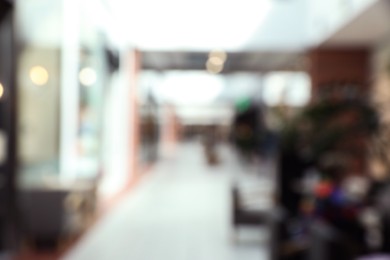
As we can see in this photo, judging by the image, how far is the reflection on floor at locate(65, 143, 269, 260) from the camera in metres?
6.29

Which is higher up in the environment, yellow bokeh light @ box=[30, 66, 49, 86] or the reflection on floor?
yellow bokeh light @ box=[30, 66, 49, 86]

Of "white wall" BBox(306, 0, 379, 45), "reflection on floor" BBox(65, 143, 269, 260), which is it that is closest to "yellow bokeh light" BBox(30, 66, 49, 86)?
"reflection on floor" BBox(65, 143, 269, 260)

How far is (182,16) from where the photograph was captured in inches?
425

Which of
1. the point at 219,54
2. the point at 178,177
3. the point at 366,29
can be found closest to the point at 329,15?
Answer: the point at 366,29

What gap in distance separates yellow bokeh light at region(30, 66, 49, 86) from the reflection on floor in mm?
1787

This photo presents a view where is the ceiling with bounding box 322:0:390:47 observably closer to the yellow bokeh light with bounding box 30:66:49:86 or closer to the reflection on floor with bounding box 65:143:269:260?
the reflection on floor with bounding box 65:143:269:260

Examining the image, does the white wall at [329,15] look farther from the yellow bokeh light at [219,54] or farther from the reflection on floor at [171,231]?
the reflection on floor at [171,231]

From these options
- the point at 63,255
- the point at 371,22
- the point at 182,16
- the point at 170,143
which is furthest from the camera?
the point at 170,143

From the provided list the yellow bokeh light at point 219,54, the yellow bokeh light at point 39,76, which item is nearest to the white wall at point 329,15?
the yellow bokeh light at point 219,54

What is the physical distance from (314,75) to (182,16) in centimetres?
328

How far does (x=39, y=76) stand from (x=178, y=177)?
9834mm

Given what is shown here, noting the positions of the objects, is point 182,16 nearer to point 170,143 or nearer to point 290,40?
point 290,40

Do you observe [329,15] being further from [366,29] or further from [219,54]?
[219,54]

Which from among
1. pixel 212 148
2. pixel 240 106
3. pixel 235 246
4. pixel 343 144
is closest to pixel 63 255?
pixel 235 246
